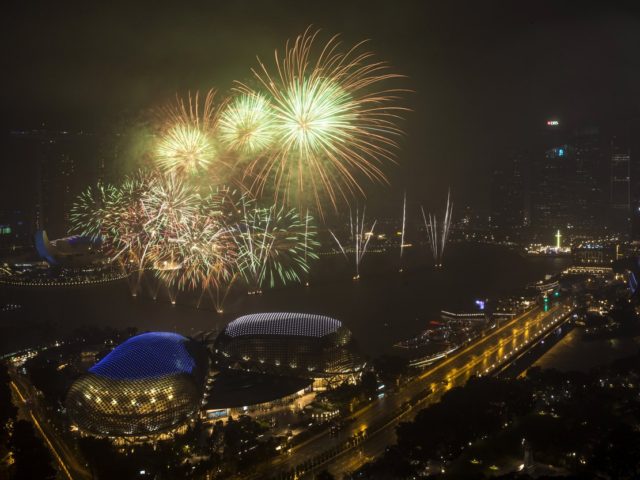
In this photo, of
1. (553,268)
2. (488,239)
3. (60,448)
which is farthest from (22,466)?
(488,239)

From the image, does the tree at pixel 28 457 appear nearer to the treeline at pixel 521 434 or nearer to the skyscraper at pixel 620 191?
the treeline at pixel 521 434

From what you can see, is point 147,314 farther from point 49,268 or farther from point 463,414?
point 463,414

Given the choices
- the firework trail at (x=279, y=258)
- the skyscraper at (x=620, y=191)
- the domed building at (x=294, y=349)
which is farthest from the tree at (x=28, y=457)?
the skyscraper at (x=620, y=191)

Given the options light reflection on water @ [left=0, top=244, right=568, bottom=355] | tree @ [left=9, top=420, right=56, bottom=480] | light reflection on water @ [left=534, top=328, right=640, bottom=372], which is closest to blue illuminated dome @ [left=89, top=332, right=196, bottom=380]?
tree @ [left=9, top=420, right=56, bottom=480]

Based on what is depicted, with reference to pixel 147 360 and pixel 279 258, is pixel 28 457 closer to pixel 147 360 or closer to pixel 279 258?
pixel 147 360

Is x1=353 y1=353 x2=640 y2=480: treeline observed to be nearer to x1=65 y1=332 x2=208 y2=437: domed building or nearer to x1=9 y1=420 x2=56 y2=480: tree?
x1=65 y1=332 x2=208 y2=437: domed building

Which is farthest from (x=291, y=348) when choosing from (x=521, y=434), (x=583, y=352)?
(x=583, y=352)
